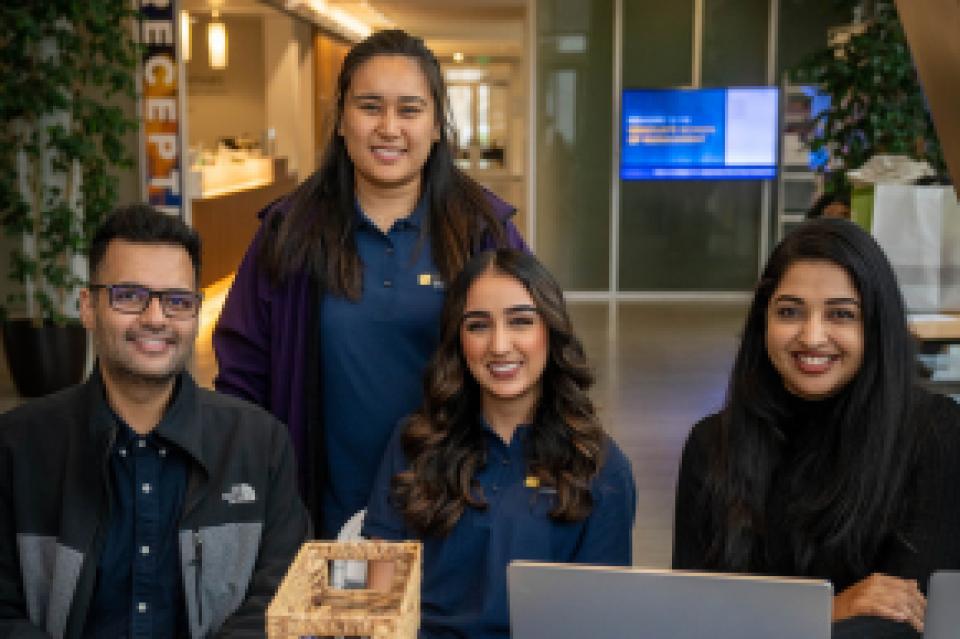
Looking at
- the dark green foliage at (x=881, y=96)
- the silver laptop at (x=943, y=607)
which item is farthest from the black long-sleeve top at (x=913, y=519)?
the dark green foliage at (x=881, y=96)

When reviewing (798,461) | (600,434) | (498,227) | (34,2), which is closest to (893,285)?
(798,461)

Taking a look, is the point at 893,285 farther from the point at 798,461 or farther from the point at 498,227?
the point at 498,227

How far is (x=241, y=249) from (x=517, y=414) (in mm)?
9226

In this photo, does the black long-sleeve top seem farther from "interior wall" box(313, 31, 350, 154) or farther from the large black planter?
"interior wall" box(313, 31, 350, 154)

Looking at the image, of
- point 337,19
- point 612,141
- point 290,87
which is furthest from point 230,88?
point 612,141

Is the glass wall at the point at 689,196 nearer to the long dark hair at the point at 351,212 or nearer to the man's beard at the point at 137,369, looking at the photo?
the long dark hair at the point at 351,212

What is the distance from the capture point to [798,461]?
1805 millimetres

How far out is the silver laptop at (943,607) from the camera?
1.11 metres

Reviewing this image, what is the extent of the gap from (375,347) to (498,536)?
0.49 m

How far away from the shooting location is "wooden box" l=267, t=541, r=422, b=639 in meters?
0.91

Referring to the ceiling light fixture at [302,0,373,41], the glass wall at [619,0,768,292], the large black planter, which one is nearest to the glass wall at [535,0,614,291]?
the glass wall at [619,0,768,292]

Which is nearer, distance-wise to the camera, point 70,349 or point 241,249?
point 70,349

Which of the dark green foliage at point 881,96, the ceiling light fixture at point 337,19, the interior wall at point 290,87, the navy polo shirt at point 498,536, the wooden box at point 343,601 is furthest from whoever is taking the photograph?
the interior wall at point 290,87

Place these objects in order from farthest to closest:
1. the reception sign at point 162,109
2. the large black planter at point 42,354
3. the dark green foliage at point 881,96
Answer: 1. the reception sign at point 162,109
2. the large black planter at point 42,354
3. the dark green foliage at point 881,96
